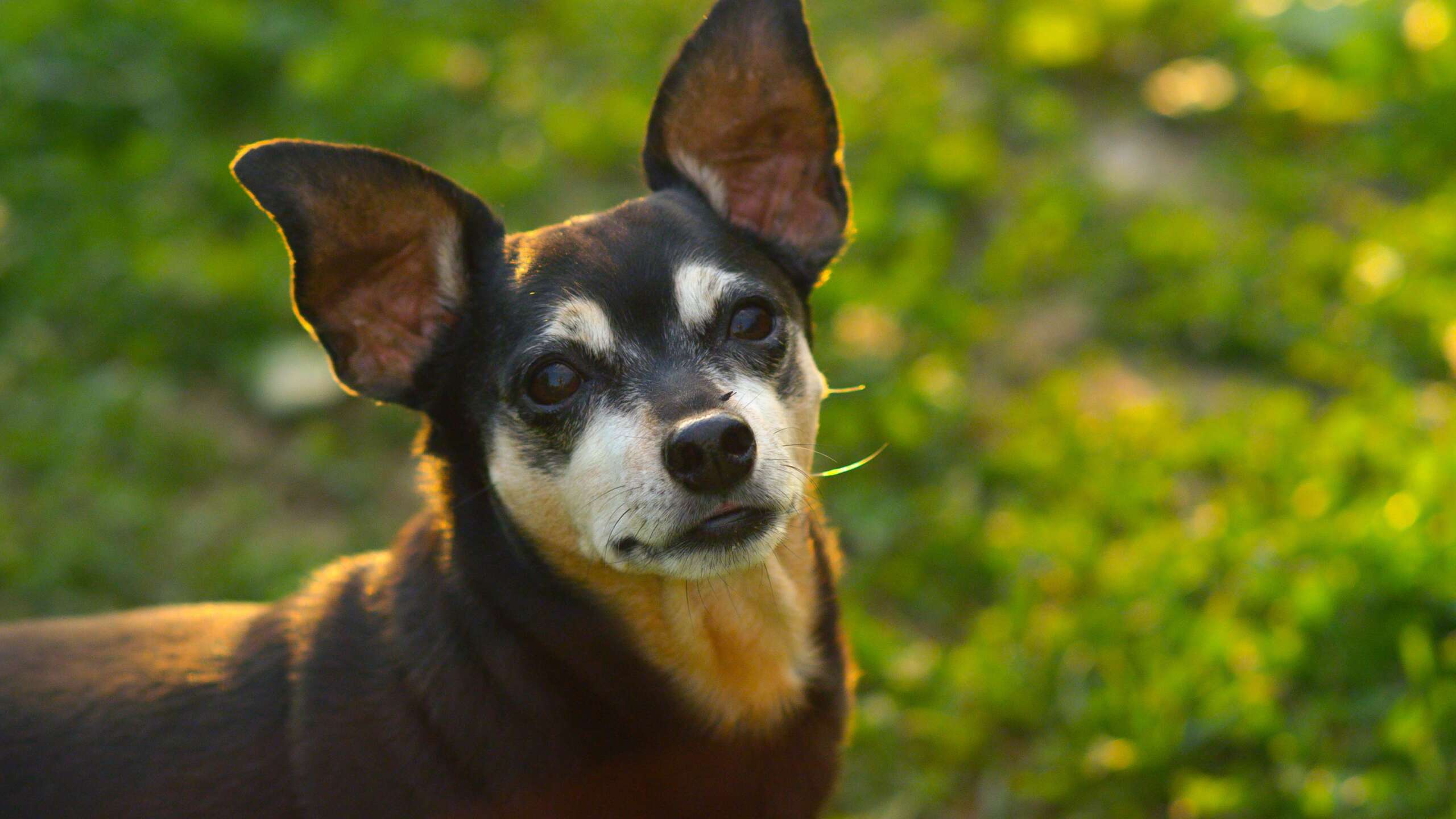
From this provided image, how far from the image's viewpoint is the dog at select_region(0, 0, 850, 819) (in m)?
2.62

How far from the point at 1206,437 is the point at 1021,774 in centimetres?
156

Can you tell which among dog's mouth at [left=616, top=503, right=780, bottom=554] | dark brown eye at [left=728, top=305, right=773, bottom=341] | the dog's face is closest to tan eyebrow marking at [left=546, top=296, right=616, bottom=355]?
the dog's face

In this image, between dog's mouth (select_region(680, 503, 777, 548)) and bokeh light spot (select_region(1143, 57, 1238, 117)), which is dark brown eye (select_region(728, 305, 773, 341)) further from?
bokeh light spot (select_region(1143, 57, 1238, 117))

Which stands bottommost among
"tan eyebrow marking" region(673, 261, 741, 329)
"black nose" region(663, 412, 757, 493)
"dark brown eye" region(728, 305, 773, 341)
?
"black nose" region(663, 412, 757, 493)

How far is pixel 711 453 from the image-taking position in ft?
8.16

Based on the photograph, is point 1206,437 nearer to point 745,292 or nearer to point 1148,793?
point 1148,793

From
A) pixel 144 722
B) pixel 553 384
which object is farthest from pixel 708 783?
pixel 144 722

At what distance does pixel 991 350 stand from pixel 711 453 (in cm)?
280

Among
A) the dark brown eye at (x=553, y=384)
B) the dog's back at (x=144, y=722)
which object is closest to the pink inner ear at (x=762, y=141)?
the dark brown eye at (x=553, y=384)

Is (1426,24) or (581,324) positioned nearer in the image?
(581,324)

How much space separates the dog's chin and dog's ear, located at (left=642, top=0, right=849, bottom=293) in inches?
31.5

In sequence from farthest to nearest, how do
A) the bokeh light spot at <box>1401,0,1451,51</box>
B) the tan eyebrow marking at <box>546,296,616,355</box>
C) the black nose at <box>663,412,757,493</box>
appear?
1. the bokeh light spot at <box>1401,0,1451,51</box>
2. the tan eyebrow marking at <box>546,296,616,355</box>
3. the black nose at <box>663,412,757,493</box>

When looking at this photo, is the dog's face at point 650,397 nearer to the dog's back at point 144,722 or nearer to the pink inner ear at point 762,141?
the pink inner ear at point 762,141

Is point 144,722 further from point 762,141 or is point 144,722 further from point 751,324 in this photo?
point 762,141
